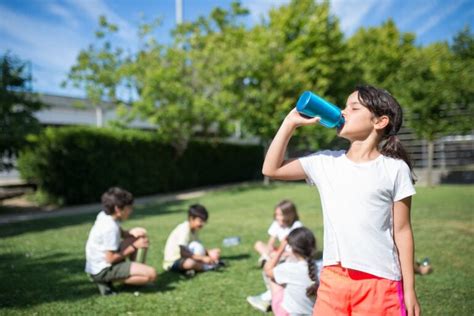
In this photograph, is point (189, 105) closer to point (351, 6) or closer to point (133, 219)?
point (133, 219)

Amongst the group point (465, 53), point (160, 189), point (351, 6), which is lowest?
point (160, 189)

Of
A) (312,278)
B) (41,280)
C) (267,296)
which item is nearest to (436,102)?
(267,296)

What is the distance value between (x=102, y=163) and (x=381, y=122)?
50.5 feet

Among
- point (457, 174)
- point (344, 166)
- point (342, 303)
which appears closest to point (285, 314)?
point (342, 303)

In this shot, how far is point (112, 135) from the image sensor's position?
55.6ft

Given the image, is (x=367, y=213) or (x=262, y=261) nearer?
(x=367, y=213)

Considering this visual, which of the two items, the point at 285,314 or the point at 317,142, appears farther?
the point at 317,142

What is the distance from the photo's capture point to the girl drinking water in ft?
6.92

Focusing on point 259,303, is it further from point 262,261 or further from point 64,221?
point 64,221

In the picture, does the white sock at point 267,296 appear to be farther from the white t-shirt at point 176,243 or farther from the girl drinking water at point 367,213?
the girl drinking water at point 367,213

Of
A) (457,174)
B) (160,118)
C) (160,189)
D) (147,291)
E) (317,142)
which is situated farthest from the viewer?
(317,142)

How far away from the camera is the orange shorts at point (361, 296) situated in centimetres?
207

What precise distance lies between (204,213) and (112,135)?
1205cm

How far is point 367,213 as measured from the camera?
7.01 ft
